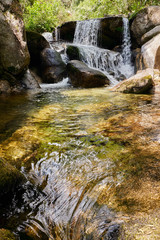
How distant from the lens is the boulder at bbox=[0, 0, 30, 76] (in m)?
6.59

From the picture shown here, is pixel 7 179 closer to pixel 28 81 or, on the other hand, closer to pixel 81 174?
pixel 81 174

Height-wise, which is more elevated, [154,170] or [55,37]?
[55,37]

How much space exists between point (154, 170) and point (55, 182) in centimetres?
101

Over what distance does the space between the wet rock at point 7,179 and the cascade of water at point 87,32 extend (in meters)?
14.3

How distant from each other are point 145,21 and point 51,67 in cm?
749

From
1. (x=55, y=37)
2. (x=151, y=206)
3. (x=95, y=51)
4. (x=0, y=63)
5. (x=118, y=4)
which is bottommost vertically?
(x=151, y=206)

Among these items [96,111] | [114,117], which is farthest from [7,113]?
[114,117]

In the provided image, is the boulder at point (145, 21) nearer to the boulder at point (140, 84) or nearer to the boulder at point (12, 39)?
the boulder at point (140, 84)

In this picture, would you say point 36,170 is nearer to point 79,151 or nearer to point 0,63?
point 79,151

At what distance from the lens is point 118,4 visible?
17.5 metres

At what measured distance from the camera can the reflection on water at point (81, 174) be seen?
124cm

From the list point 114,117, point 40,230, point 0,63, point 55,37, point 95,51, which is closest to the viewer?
point 40,230

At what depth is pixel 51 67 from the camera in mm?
9953

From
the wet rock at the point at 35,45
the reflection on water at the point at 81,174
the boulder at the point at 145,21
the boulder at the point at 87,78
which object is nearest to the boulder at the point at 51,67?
the wet rock at the point at 35,45
